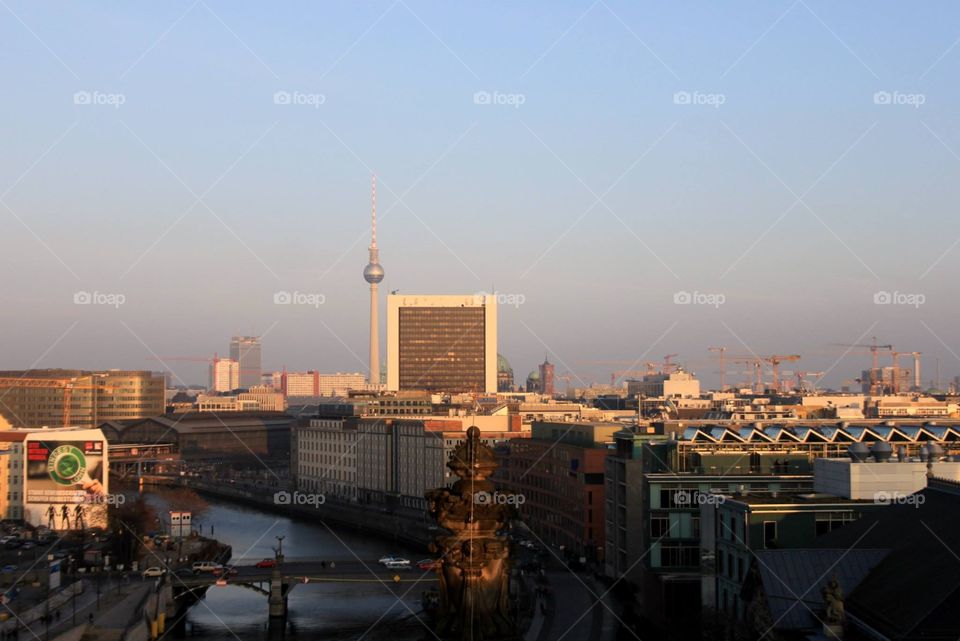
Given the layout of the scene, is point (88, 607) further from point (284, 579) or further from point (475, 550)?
point (475, 550)

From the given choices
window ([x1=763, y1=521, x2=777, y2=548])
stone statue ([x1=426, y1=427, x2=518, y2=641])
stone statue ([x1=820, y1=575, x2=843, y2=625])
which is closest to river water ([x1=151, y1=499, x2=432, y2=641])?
window ([x1=763, y1=521, x2=777, y2=548])

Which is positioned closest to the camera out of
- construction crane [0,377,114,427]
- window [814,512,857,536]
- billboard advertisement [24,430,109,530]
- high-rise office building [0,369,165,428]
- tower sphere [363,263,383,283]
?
window [814,512,857,536]

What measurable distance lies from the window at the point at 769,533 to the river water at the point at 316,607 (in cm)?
1128

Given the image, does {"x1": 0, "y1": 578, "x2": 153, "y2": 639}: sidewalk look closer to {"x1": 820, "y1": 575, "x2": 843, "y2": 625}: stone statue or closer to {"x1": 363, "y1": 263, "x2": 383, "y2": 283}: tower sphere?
{"x1": 820, "y1": 575, "x2": 843, "y2": 625}: stone statue

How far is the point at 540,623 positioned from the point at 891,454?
40.6 feet

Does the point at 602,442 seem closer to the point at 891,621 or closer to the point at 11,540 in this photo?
the point at 11,540

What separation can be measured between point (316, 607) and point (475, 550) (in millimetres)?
41921

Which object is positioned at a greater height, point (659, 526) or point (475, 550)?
point (475, 550)

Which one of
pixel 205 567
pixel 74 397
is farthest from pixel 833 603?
pixel 74 397

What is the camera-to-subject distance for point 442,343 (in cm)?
16125

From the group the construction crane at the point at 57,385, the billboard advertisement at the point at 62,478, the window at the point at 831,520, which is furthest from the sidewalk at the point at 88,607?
the construction crane at the point at 57,385

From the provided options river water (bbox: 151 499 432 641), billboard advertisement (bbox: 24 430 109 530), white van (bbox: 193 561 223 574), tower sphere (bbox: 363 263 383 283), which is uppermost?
tower sphere (bbox: 363 263 383 283)

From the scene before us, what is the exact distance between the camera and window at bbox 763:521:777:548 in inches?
939

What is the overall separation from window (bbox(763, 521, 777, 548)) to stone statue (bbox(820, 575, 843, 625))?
817 cm
